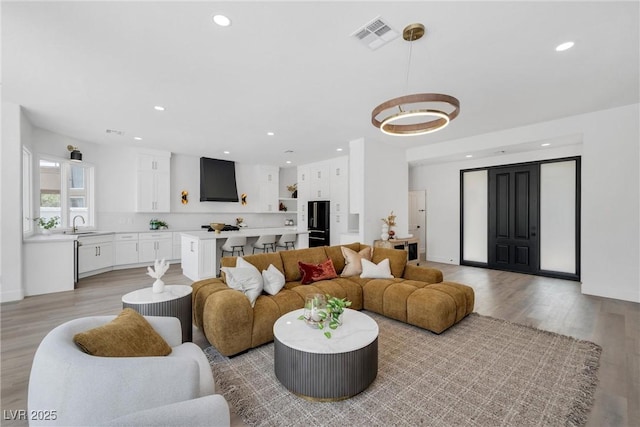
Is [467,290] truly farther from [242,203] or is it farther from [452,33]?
[242,203]

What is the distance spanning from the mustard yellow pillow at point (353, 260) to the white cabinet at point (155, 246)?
502cm

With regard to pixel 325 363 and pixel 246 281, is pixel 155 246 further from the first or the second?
pixel 325 363

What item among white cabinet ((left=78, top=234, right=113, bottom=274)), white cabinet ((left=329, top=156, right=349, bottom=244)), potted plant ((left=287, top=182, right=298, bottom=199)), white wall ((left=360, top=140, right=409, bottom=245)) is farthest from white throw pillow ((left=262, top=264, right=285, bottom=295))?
potted plant ((left=287, top=182, right=298, bottom=199))

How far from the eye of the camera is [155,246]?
687 centimetres

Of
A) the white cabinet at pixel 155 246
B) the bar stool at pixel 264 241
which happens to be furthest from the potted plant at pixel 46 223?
the bar stool at pixel 264 241

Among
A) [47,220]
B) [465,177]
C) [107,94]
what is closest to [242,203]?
[47,220]

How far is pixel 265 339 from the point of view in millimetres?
2773

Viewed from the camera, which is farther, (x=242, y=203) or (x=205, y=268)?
(x=242, y=203)

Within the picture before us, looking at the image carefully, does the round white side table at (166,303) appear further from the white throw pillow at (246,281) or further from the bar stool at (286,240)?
the bar stool at (286,240)

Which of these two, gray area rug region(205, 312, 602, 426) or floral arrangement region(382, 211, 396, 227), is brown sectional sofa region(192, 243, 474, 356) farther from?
floral arrangement region(382, 211, 396, 227)

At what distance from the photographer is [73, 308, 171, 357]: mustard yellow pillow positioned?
1357 millimetres

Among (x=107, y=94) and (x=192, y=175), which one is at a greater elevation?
(x=107, y=94)

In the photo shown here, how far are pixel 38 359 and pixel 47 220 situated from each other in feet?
19.5

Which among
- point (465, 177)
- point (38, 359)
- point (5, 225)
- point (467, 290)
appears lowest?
point (467, 290)
